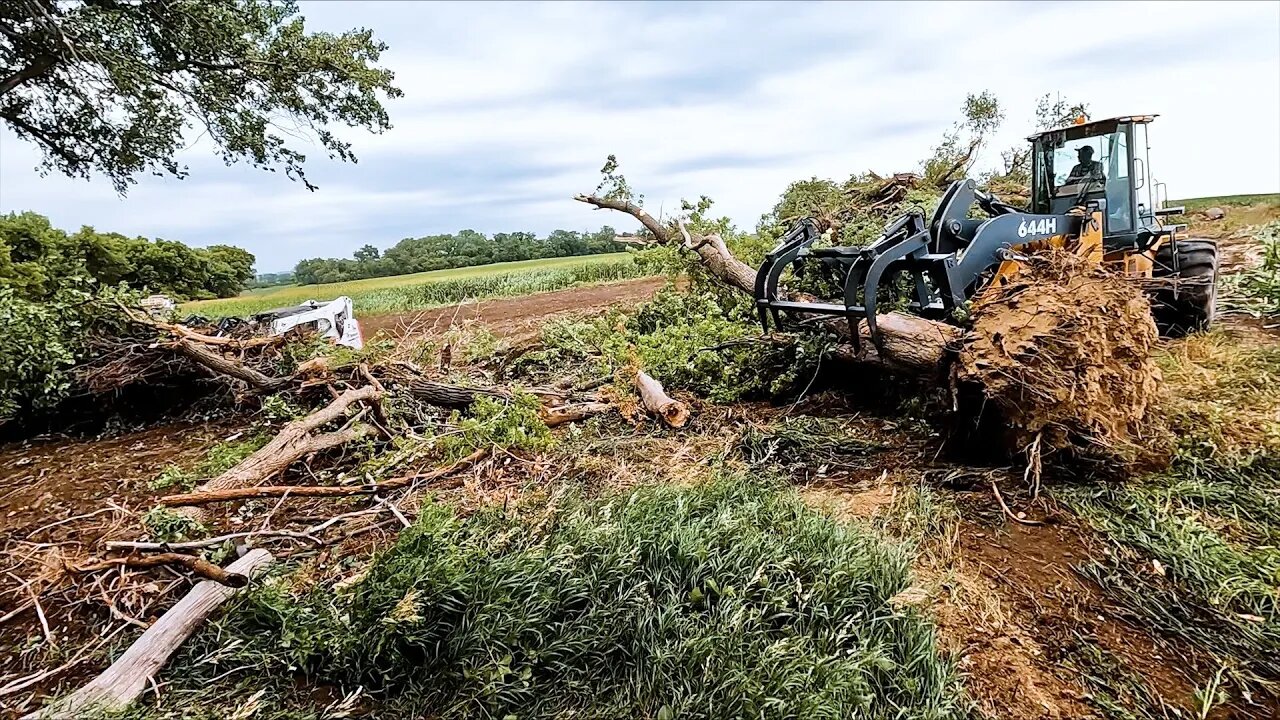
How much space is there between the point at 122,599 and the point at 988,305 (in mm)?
4912

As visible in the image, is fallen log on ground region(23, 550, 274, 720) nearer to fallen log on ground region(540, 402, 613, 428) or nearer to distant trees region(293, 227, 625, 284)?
fallen log on ground region(540, 402, 613, 428)

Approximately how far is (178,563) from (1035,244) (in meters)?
6.49

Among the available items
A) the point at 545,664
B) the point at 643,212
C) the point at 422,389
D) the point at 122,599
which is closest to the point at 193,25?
the point at 643,212

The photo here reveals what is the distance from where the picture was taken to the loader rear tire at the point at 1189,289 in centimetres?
631

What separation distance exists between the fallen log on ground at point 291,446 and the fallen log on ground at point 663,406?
228cm

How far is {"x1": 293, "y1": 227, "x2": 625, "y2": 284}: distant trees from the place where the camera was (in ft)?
127

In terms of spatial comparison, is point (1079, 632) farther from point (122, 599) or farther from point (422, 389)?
point (422, 389)

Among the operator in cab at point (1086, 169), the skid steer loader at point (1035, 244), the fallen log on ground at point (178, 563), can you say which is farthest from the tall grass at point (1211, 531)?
the fallen log on ground at point (178, 563)

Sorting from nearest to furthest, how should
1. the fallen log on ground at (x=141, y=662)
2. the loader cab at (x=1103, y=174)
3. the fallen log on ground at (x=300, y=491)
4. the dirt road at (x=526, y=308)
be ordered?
1. the fallen log on ground at (x=141, y=662)
2. the fallen log on ground at (x=300, y=491)
3. the loader cab at (x=1103, y=174)
4. the dirt road at (x=526, y=308)

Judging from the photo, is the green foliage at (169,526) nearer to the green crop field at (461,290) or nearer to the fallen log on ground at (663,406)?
the fallen log on ground at (663,406)

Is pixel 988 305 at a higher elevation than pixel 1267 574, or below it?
higher

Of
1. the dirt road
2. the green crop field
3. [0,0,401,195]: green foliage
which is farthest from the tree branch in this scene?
the green crop field

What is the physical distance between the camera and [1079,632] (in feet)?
8.54

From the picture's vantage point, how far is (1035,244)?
5457 mm
